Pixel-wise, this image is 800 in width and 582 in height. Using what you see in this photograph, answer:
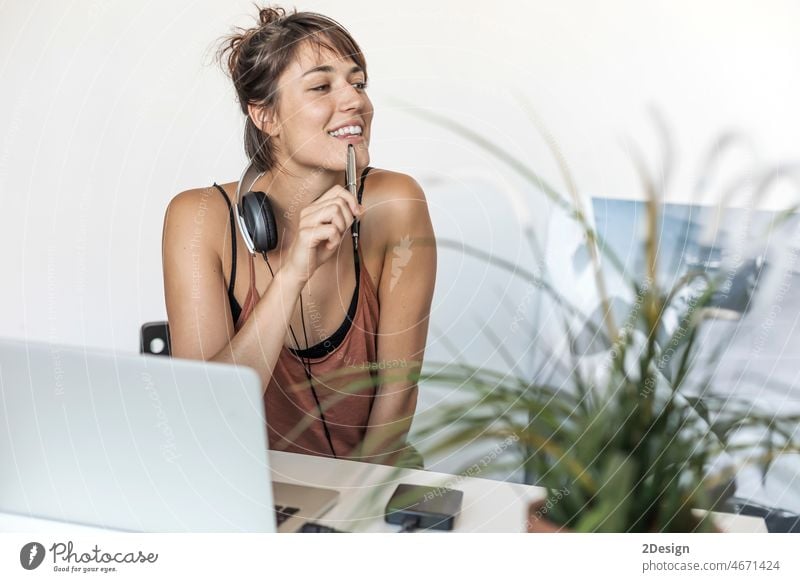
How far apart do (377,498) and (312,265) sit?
0.80ft

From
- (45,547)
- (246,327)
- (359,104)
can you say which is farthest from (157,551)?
(359,104)

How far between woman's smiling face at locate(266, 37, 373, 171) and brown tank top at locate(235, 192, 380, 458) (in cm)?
11

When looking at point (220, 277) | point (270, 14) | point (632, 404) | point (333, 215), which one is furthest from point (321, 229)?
point (632, 404)

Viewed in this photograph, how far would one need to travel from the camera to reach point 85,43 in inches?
36.4

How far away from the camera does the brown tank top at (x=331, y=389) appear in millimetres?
911

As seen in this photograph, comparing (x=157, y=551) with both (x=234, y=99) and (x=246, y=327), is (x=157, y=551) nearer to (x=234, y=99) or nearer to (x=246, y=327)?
(x=246, y=327)

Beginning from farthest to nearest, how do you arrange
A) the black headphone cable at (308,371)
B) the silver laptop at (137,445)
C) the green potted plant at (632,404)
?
the black headphone cable at (308,371) < the green potted plant at (632,404) < the silver laptop at (137,445)

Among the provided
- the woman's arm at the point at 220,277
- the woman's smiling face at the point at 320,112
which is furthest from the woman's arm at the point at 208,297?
the woman's smiling face at the point at 320,112

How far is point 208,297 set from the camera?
0.91 meters

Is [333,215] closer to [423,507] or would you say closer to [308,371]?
[308,371]

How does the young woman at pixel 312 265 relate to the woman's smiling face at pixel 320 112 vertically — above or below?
below

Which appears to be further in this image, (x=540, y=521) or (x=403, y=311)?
(x=403, y=311)

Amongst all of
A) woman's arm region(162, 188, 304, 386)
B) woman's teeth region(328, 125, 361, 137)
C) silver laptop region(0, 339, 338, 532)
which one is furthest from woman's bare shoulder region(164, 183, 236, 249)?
silver laptop region(0, 339, 338, 532)

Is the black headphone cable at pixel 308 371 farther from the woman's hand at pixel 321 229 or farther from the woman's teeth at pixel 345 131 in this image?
the woman's teeth at pixel 345 131
